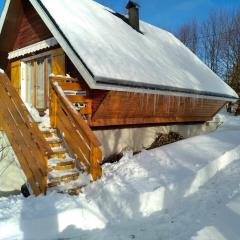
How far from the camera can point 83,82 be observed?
941 cm

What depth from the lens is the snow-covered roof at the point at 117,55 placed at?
8.72 m

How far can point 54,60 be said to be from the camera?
1088 centimetres

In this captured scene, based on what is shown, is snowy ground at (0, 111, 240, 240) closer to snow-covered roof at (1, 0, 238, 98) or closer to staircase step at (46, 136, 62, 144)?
Result: staircase step at (46, 136, 62, 144)

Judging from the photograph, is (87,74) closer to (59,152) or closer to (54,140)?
(54,140)

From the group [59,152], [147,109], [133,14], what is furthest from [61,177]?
[133,14]

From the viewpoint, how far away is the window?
1145 centimetres

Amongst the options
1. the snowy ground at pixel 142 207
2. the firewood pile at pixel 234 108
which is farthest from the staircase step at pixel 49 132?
the firewood pile at pixel 234 108

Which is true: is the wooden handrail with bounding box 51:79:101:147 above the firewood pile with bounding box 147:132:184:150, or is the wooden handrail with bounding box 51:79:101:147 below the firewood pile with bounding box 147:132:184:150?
above

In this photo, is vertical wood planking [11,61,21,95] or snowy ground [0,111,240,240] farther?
vertical wood planking [11,61,21,95]

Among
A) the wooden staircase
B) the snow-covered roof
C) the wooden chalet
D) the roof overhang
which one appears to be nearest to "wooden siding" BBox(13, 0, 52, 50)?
the wooden chalet

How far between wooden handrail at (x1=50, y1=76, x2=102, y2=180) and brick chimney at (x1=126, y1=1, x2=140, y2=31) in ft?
22.4

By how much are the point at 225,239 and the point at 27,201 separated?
326cm

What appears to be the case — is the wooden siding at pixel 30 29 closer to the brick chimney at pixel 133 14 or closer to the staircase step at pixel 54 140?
the staircase step at pixel 54 140

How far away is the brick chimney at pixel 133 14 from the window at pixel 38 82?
455 cm
